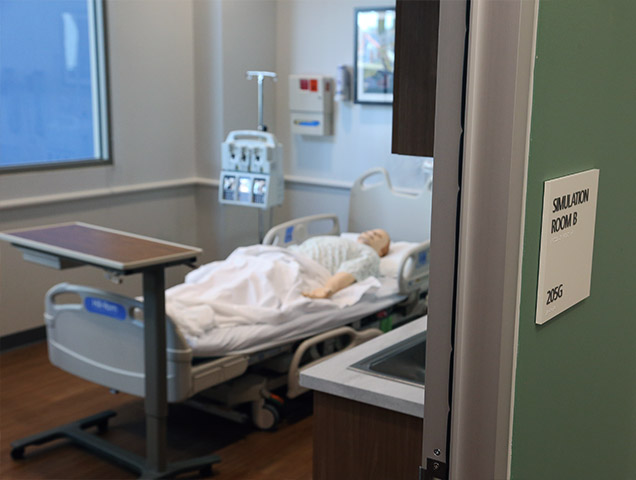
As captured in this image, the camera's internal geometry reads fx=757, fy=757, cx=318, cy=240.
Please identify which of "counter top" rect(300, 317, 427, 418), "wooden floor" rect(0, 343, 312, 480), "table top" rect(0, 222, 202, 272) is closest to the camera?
"counter top" rect(300, 317, 427, 418)

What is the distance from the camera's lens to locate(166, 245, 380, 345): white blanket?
129 inches

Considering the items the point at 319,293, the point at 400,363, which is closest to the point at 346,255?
the point at 319,293

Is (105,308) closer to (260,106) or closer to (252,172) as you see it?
(252,172)

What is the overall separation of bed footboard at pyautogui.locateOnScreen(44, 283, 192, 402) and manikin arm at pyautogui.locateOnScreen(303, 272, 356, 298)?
0.86 meters

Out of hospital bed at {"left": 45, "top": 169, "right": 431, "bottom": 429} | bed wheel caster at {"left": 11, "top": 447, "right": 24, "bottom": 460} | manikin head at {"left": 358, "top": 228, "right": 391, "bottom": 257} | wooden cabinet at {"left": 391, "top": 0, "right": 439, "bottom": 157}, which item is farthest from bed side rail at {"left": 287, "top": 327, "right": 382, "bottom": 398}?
wooden cabinet at {"left": 391, "top": 0, "right": 439, "bottom": 157}

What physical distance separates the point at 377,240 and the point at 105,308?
1731 mm

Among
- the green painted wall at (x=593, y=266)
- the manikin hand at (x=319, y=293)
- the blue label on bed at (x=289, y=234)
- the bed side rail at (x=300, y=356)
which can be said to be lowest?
the bed side rail at (x=300, y=356)

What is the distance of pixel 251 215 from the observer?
18.1 ft

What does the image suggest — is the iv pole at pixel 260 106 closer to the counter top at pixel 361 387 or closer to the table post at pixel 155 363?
the table post at pixel 155 363

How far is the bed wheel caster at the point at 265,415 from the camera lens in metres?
3.55

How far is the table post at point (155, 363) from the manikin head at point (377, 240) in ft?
5.42

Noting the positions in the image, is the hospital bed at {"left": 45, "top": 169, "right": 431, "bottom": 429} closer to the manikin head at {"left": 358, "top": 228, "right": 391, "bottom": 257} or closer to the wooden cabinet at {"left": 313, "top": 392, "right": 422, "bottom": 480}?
the manikin head at {"left": 358, "top": 228, "right": 391, "bottom": 257}

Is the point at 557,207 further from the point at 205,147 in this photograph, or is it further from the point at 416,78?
the point at 205,147

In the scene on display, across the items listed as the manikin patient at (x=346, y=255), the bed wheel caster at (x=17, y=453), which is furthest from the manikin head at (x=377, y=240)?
the bed wheel caster at (x=17, y=453)
